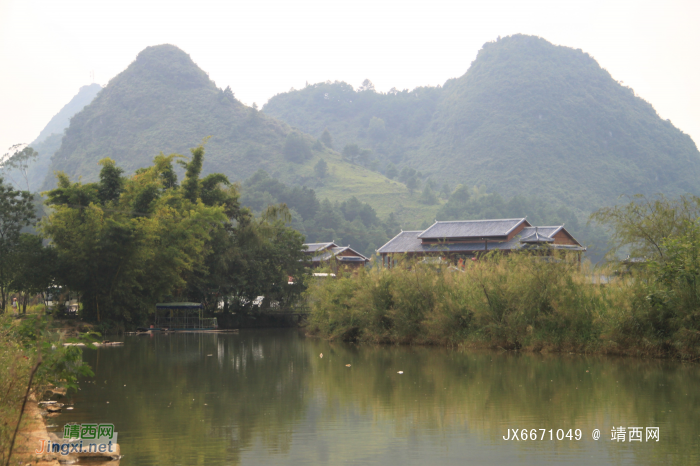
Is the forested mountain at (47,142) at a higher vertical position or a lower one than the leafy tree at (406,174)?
higher

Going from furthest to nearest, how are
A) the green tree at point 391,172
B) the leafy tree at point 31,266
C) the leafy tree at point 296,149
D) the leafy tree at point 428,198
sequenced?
the green tree at point 391,172 < the leafy tree at point 296,149 < the leafy tree at point 428,198 < the leafy tree at point 31,266

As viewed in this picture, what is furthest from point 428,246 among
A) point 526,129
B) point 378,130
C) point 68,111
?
point 68,111

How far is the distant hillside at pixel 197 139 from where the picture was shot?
97062 mm

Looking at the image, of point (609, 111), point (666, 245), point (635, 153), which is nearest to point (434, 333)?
point (666, 245)

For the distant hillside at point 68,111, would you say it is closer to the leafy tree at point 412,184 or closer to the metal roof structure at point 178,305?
the leafy tree at point 412,184

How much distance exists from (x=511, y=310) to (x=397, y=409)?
9295 mm

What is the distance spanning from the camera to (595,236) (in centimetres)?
7750

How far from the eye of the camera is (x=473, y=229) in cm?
4469

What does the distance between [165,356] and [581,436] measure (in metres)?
13.9

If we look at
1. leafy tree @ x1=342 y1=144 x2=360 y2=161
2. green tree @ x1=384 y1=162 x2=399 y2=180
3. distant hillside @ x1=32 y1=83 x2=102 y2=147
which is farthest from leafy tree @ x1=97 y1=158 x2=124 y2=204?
distant hillside @ x1=32 y1=83 x2=102 y2=147

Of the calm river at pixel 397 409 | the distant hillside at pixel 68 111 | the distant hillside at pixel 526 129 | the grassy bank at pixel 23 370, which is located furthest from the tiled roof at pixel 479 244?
the distant hillside at pixel 68 111

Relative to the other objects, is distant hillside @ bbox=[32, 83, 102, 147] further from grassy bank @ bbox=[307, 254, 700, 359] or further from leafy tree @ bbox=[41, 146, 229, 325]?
grassy bank @ bbox=[307, 254, 700, 359]

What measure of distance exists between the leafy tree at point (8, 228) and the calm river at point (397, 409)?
14.1 m

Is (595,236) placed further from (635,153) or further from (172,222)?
(172,222)
